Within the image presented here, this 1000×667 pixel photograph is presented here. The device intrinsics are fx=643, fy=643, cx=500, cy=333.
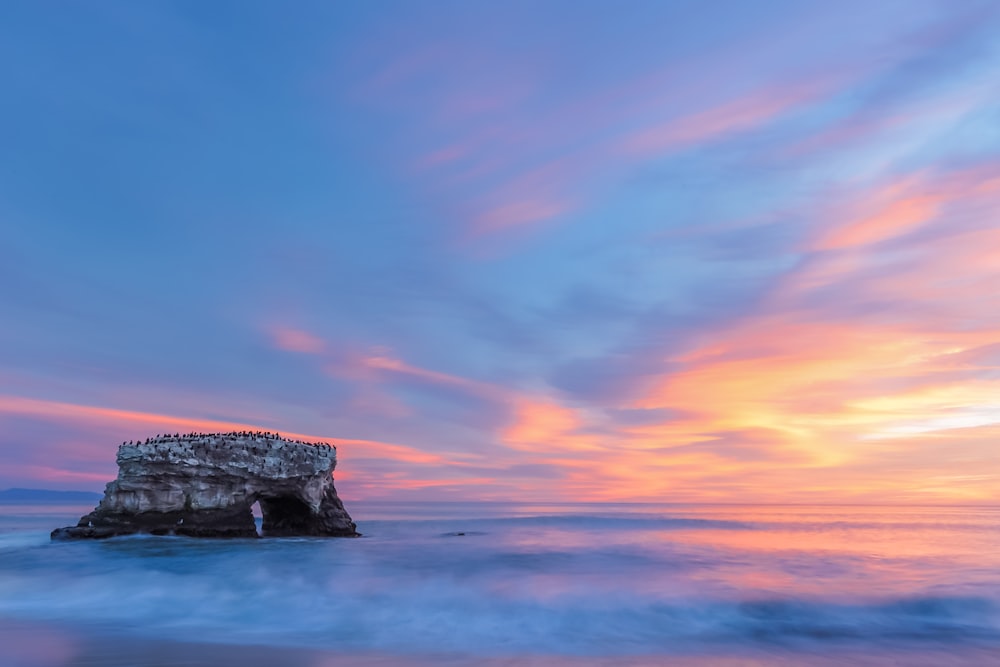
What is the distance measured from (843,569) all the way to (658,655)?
16.5 m

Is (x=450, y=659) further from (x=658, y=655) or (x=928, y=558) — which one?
(x=928, y=558)

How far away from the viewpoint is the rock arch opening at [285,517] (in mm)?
38125

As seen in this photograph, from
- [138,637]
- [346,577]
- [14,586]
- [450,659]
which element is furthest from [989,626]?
[14,586]

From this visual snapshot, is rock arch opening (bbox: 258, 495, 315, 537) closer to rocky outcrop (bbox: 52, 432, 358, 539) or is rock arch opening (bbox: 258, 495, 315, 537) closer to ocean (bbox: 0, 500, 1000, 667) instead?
rocky outcrop (bbox: 52, 432, 358, 539)

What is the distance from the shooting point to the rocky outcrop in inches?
1261

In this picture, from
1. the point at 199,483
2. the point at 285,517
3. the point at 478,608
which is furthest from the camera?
the point at 285,517

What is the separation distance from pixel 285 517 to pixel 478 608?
25.4 metres

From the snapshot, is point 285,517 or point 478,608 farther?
point 285,517

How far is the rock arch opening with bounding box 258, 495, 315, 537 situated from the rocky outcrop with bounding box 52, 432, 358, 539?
3.15 metres

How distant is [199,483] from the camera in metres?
33.0

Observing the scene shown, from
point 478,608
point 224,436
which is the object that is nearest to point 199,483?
point 224,436

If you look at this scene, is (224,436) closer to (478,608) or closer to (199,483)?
(199,483)

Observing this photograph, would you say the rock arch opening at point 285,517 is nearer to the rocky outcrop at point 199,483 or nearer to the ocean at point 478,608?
the rocky outcrop at point 199,483

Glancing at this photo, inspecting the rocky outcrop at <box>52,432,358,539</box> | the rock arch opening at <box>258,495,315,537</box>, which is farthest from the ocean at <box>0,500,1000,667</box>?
the rock arch opening at <box>258,495,315,537</box>
